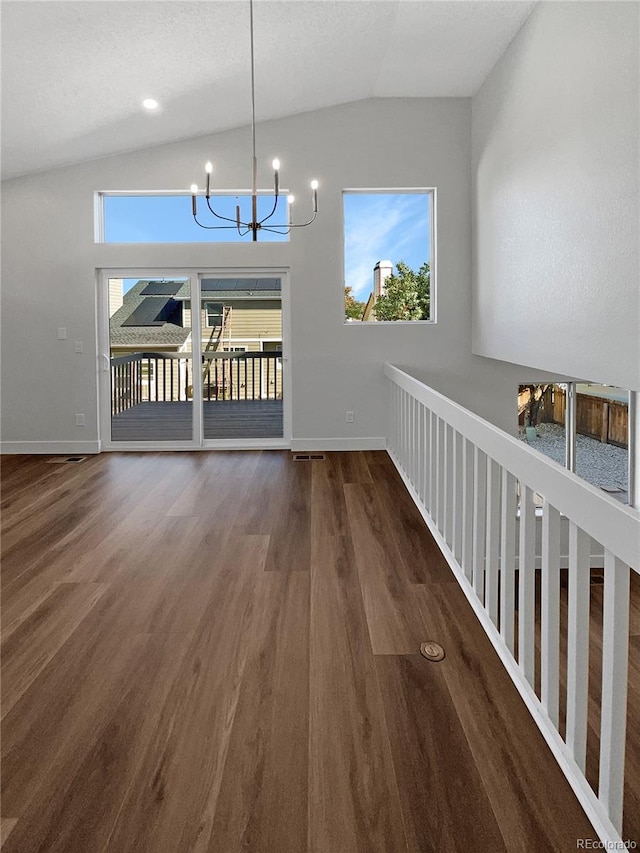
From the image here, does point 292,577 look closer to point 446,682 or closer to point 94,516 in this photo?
point 446,682

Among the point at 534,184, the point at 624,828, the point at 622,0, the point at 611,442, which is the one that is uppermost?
the point at 622,0

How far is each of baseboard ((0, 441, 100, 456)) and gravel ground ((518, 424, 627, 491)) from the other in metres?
4.29

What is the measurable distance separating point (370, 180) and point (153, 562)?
4391mm

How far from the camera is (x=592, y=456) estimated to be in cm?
538

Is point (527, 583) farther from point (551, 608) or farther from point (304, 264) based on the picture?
point (304, 264)

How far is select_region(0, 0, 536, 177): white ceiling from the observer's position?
384 cm

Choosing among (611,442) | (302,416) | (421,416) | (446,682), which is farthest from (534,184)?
(446,682)

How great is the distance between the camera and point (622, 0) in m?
2.98

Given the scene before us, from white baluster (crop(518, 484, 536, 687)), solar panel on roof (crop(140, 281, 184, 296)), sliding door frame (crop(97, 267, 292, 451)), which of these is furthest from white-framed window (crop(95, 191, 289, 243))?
white baluster (crop(518, 484, 536, 687))

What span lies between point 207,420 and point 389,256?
8.32 feet

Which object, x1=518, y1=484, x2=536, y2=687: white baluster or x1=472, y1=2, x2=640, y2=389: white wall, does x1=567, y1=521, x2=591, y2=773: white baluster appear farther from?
x1=472, y1=2, x2=640, y2=389: white wall

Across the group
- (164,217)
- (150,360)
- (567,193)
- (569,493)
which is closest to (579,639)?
(569,493)

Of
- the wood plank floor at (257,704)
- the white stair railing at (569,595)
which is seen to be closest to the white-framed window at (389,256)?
the wood plank floor at (257,704)

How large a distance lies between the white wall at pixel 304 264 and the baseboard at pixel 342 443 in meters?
0.03
